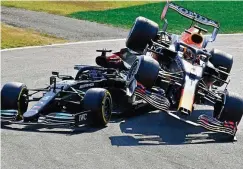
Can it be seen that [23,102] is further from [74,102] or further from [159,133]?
[159,133]

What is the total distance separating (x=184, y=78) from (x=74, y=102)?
225cm

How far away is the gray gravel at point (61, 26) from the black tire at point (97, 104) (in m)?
14.9

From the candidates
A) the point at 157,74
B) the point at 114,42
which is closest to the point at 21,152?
the point at 157,74

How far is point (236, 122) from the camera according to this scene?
1495cm

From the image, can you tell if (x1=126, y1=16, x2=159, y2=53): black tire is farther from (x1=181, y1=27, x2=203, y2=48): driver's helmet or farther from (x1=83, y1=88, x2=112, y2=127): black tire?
(x1=83, y1=88, x2=112, y2=127): black tire

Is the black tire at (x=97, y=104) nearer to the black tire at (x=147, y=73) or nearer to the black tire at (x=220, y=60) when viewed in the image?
the black tire at (x=147, y=73)

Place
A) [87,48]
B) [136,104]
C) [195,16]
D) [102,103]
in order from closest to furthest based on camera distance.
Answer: [102,103] < [136,104] < [195,16] < [87,48]

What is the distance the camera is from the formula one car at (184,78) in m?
14.9

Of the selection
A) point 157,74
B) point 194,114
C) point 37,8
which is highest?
point 157,74

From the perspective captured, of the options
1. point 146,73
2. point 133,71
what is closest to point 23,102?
point 133,71

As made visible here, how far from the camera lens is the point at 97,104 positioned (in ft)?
47.9

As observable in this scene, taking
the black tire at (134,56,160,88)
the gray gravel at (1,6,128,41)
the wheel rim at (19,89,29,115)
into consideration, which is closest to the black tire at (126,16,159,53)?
the black tire at (134,56,160,88)

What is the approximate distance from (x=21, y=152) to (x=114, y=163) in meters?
1.58

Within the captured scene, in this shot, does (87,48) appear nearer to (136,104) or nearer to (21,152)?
(136,104)
